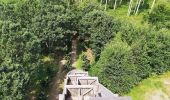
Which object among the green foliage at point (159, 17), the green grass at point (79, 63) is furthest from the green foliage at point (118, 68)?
the green foliage at point (159, 17)

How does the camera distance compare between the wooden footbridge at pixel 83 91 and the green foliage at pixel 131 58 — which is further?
the green foliage at pixel 131 58

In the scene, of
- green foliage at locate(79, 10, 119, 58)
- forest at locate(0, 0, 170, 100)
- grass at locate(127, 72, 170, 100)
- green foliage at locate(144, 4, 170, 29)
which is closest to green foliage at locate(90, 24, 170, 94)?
forest at locate(0, 0, 170, 100)

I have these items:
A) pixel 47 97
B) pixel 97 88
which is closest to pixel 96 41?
pixel 47 97

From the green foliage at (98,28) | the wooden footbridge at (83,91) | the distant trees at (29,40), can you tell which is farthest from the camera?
the green foliage at (98,28)

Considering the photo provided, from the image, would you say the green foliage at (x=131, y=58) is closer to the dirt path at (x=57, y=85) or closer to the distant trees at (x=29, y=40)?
the dirt path at (x=57, y=85)

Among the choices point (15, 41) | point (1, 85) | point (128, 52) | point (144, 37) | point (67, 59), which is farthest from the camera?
point (67, 59)

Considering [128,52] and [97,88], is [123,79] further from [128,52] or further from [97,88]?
[97,88]

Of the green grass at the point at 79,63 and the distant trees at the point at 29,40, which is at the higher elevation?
the distant trees at the point at 29,40
